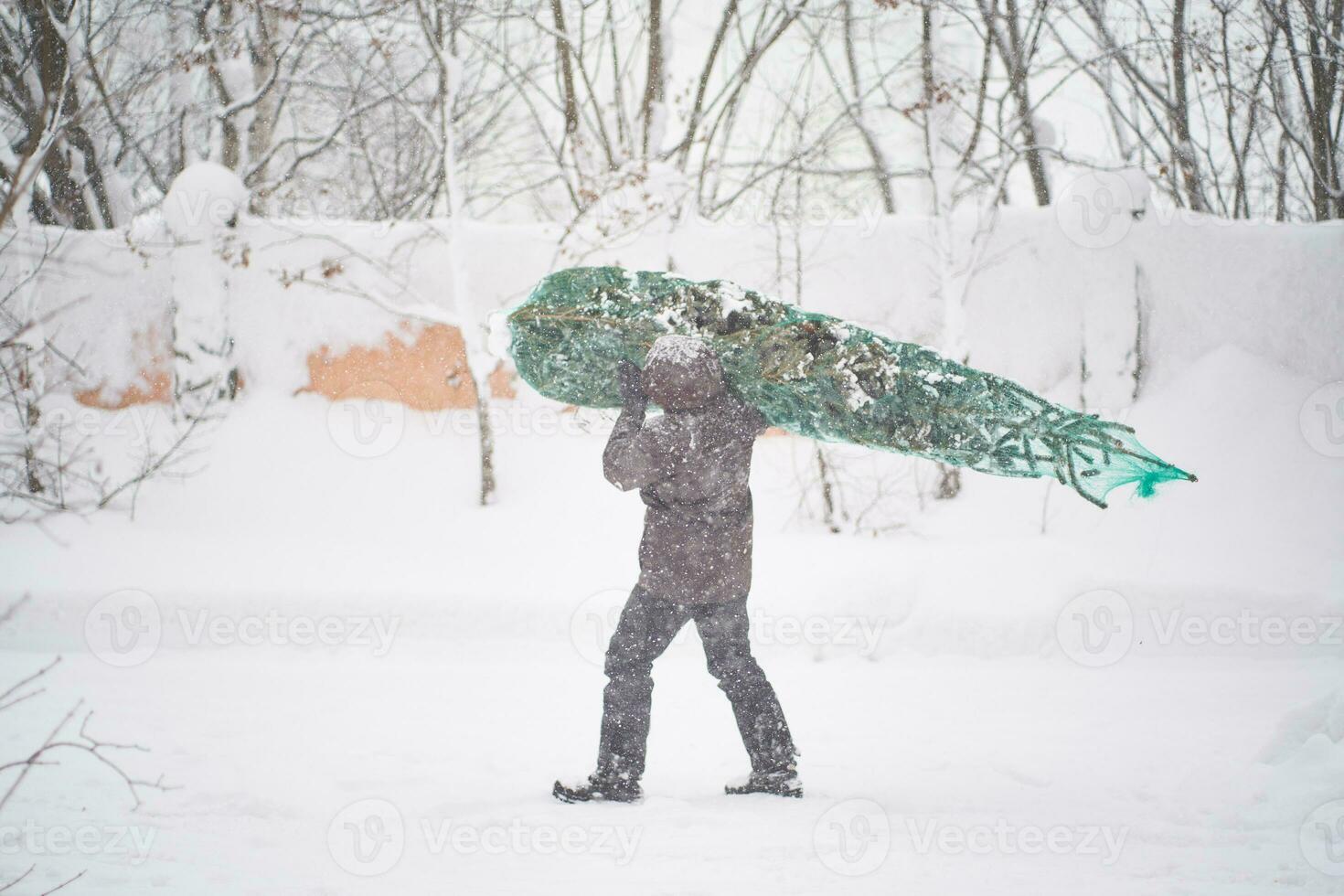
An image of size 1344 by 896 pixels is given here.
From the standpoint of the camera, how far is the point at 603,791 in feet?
11.3

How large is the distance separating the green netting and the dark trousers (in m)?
0.78

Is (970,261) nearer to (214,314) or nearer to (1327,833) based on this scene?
(1327,833)

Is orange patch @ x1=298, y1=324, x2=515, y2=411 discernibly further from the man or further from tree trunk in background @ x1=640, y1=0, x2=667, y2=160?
the man

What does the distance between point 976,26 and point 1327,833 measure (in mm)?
7838

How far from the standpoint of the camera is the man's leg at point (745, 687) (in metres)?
3.41

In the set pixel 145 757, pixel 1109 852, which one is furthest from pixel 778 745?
pixel 145 757

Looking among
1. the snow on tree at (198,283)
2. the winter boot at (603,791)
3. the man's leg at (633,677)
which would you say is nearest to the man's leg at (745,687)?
the man's leg at (633,677)

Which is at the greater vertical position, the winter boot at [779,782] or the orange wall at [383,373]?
the orange wall at [383,373]

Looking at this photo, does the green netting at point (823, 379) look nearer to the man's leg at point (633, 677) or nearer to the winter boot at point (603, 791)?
the man's leg at point (633, 677)

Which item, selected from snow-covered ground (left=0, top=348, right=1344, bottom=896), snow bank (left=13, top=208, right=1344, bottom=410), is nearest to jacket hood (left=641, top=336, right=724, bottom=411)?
snow-covered ground (left=0, top=348, right=1344, bottom=896)

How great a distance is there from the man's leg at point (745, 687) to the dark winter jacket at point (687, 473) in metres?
0.09

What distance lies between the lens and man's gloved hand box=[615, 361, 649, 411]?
11.3 ft

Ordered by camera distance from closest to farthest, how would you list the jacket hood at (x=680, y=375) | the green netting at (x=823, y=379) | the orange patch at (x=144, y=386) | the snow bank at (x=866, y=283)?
the green netting at (x=823, y=379) < the jacket hood at (x=680, y=375) < the snow bank at (x=866, y=283) < the orange patch at (x=144, y=386)

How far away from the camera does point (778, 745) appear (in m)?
3.47
